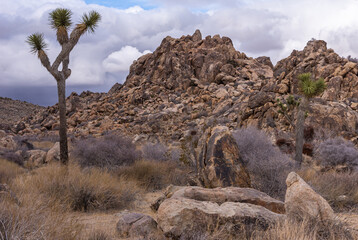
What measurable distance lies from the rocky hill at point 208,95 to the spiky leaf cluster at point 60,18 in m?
10.5

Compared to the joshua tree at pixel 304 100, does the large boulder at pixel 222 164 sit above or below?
below

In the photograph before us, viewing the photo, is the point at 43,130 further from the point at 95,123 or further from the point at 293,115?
the point at 293,115

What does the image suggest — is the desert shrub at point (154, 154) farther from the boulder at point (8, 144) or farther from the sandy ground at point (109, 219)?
the boulder at point (8, 144)

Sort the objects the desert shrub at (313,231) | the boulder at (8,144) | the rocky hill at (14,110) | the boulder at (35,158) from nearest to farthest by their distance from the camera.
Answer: the desert shrub at (313,231) < the boulder at (35,158) < the boulder at (8,144) < the rocky hill at (14,110)

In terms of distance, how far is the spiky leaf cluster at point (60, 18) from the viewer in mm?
11812

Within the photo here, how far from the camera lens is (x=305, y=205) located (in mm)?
4523

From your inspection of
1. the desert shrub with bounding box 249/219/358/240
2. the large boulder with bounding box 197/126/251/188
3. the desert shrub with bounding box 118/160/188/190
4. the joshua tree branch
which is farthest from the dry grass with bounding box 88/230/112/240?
the joshua tree branch

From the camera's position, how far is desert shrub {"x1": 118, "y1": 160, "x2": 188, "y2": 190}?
1023cm

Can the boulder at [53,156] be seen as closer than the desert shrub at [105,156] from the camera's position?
No

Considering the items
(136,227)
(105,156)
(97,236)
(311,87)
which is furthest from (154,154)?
(97,236)

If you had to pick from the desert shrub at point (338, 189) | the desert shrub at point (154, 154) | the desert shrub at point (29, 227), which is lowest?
the desert shrub at point (338, 189)

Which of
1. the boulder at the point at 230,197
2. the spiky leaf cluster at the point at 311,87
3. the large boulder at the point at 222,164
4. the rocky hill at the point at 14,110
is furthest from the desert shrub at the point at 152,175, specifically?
the rocky hill at the point at 14,110

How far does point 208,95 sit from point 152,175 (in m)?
27.4

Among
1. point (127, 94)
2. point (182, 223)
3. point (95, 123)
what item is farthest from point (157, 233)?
point (127, 94)
